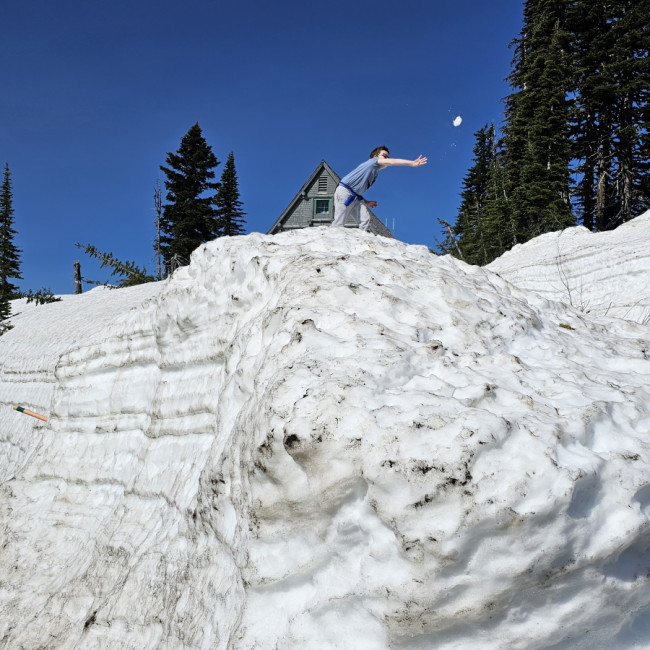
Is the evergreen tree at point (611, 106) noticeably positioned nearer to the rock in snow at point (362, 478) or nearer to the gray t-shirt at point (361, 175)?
the gray t-shirt at point (361, 175)

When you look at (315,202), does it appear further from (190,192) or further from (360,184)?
(360,184)

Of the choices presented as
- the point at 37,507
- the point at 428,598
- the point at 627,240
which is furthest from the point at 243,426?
the point at 627,240

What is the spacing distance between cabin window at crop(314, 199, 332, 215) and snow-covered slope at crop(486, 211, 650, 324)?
21655 millimetres

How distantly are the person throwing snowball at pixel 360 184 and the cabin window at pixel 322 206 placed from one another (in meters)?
23.1

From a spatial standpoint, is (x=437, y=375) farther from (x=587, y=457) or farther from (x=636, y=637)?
(x=636, y=637)

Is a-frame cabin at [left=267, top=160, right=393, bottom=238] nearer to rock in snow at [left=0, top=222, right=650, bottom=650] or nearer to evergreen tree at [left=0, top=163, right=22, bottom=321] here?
evergreen tree at [left=0, top=163, right=22, bottom=321]

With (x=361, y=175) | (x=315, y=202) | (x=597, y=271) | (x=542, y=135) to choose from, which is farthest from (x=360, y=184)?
(x=315, y=202)

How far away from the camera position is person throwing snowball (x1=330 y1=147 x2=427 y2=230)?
701 centimetres

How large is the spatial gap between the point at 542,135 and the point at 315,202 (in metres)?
12.0

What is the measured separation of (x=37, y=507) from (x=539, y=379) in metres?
4.51

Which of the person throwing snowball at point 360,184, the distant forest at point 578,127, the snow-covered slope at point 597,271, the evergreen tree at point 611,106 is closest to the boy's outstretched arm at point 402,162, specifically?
the person throwing snowball at point 360,184

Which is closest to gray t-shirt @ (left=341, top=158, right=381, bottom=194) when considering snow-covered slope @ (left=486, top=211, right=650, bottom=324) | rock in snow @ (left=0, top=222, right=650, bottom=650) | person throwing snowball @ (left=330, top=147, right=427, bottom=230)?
person throwing snowball @ (left=330, top=147, right=427, bottom=230)

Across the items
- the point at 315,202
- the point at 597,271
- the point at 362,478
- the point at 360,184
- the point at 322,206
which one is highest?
the point at 315,202

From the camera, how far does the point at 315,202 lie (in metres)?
30.2
